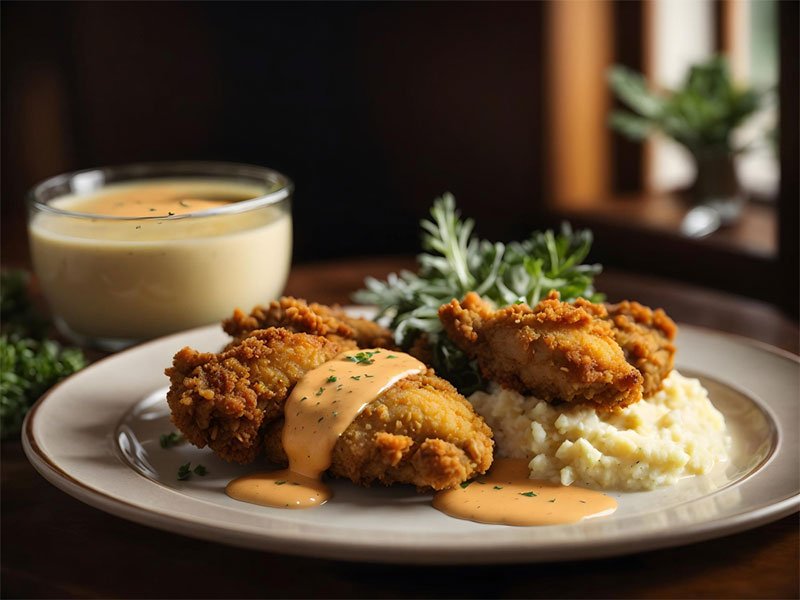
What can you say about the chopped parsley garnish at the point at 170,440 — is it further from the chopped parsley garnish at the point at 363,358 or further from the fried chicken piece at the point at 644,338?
the fried chicken piece at the point at 644,338

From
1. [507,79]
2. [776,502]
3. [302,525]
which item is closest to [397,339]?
[302,525]

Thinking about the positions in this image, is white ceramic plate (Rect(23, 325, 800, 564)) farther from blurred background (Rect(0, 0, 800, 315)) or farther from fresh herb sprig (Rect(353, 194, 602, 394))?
blurred background (Rect(0, 0, 800, 315))

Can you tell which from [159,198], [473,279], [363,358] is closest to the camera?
[363,358]

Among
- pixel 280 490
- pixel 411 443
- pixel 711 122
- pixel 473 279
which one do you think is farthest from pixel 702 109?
pixel 280 490

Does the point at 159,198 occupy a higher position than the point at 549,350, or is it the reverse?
the point at 159,198

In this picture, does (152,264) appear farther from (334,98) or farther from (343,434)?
(334,98)

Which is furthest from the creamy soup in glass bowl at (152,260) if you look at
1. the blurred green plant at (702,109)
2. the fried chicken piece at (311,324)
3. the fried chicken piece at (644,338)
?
the blurred green plant at (702,109)

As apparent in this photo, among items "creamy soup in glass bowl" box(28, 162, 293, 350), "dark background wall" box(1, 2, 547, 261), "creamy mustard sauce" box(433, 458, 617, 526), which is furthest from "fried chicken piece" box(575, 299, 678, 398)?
"dark background wall" box(1, 2, 547, 261)
